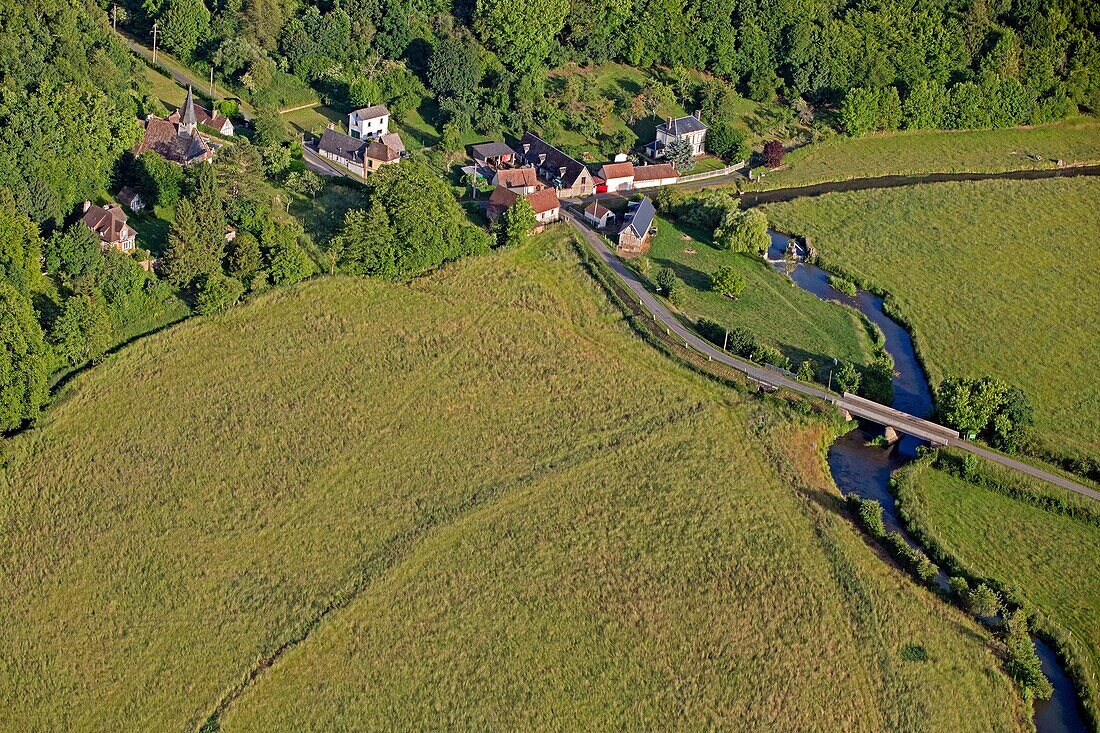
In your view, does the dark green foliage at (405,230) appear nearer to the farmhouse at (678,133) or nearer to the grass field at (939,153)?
the farmhouse at (678,133)

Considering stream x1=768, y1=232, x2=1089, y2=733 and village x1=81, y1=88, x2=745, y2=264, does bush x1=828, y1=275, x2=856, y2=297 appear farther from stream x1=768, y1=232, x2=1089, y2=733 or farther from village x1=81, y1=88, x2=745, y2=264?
village x1=81, y1=88, x2=745, y2=264

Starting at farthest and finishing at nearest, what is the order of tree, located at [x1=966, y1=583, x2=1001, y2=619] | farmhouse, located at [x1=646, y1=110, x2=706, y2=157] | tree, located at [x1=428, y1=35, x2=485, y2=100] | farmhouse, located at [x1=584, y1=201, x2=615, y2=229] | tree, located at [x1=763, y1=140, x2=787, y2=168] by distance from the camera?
tree, located at [x1=763, y1=140, x2=787, y2=168], tree, located at [x1=428, y1=35, x2=485, y2=100], farmhouse, located at [x1=646, y1=110, x2=706, y2=157], farmhouse, located at [x1=584, y1=201, x2=615, y2=229], tree, located at [x1=966, y1=583, x2=1001, y2=619]

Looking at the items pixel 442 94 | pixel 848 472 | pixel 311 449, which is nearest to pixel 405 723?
pixel 311 449

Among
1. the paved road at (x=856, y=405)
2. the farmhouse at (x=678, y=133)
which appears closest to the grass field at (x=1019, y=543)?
the paved road at (x=856, y=405)

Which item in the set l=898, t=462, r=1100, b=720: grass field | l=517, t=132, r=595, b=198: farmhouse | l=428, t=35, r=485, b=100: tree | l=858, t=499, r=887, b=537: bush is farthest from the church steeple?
l=898, t=462, r=1100, b=720: grass field

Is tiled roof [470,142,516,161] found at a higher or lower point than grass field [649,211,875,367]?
higher

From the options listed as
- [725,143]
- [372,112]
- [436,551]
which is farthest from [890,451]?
[372,112]
